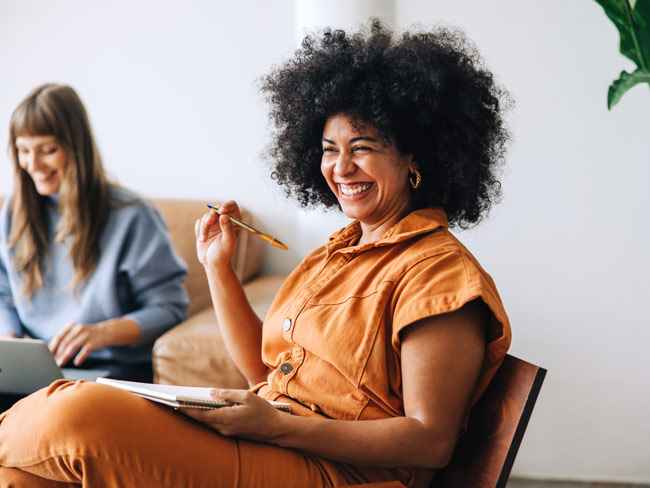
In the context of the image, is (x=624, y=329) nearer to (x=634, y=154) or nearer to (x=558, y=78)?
(x=634, y=154)

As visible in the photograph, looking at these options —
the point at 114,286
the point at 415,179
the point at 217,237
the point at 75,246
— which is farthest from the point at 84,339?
the point at 415,179

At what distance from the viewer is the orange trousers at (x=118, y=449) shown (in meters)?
0.97

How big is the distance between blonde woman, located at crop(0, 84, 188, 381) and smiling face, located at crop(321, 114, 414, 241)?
0.99m

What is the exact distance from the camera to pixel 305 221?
8.56 feet

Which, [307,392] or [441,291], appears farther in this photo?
[307,392]

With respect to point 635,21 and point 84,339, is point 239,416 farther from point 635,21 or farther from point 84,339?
point 635,21

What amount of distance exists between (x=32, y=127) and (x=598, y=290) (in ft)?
6.06

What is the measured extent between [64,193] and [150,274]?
0.35m

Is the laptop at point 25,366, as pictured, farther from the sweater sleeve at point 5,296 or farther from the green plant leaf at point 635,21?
the green plant leaf at point 635,21

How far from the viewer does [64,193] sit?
213 cm

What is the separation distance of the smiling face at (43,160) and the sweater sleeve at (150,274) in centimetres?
27

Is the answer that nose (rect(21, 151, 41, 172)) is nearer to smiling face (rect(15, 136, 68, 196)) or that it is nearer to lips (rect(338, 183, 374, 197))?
smiling face (rect(15, 136, 68, 196))

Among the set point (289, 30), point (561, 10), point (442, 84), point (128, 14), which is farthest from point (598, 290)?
point (128, 14)

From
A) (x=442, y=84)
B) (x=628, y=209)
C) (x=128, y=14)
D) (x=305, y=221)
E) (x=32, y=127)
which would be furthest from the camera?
(x=128, y=14)
